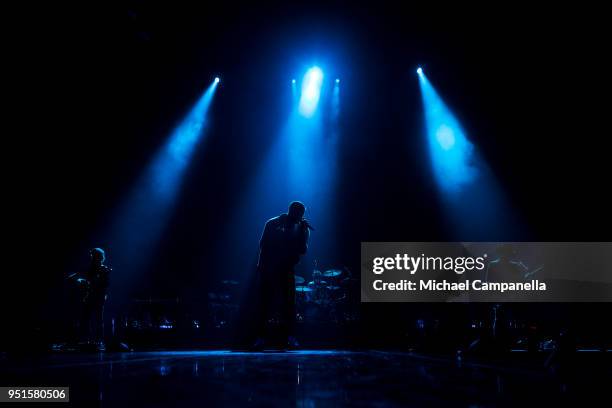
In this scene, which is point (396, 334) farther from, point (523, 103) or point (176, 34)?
point (176, 34)

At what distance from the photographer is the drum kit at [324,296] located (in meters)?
10.2

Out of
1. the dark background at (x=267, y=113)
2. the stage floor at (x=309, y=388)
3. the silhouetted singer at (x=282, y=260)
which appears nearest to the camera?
the stage floor at (x=309, y=388)

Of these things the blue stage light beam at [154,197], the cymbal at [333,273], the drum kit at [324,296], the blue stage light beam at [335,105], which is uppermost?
the blue stage light beam at [335,105]

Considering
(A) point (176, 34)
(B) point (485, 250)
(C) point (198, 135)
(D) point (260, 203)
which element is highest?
(A) point (176, 34)

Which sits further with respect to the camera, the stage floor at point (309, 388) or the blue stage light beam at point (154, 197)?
the blue stage light beam at point (154, 197)

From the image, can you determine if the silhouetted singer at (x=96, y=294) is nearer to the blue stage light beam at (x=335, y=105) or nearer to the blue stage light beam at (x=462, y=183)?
the blue stage light beam at (x=335, y=105)

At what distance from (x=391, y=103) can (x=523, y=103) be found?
311 centimetres

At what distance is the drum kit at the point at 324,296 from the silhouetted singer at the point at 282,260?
3.27 metres

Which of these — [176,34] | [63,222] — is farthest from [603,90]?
[63,222]

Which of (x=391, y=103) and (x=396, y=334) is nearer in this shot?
(x=396, y=334)

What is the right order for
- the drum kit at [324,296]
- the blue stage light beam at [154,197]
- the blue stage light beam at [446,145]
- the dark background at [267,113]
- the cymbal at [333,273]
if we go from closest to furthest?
the dark background at [267,113] < the drum kit at [324,296] < the cymbal at [333,273] < the blue stage light beam at [154,197] < the blue stage light beam at [446,145]

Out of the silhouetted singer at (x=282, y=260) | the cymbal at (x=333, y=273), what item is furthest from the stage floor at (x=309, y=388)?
the cymbal at (x=333, y=273)

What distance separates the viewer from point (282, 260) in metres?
6.66

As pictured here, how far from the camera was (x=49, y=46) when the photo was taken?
9.04m
